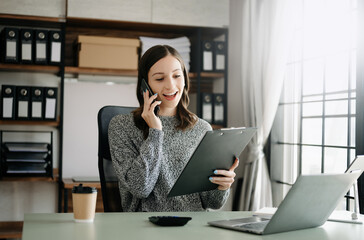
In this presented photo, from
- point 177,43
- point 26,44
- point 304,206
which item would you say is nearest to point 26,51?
point 26,44

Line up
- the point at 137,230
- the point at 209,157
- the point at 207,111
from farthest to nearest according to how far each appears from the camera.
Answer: the point at 207,111, the point at 209,157, the point at 137,230

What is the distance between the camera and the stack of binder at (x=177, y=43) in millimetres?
3402

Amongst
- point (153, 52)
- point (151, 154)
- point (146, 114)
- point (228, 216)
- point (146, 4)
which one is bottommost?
point (228, 216)

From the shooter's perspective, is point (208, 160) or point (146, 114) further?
point (146, 114)

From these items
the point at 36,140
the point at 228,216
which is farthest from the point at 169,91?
the point at 36,140

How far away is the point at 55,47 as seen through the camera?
10.5 feet

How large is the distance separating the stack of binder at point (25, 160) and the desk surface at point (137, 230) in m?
1.86

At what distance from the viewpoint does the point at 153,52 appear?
6.29 feet

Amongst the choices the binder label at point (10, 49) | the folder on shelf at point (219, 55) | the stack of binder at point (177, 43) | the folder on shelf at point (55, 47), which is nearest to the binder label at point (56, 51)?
the folder on shelf at point (55, 47)

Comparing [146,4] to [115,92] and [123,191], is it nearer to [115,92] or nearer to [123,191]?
[115,92]

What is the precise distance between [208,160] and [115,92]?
90.7 inches

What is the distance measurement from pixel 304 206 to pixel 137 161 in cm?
70

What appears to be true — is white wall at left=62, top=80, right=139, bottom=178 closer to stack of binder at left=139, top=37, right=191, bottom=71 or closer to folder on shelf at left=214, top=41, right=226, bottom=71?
stack of binder at left=139, top=37, right=191, bottom=71

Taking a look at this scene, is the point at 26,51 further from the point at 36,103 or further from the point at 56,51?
the point at 36,103
